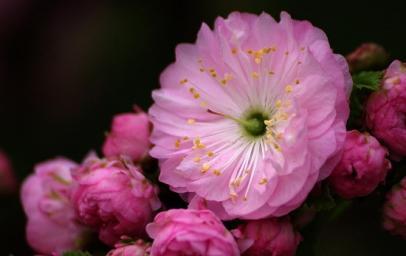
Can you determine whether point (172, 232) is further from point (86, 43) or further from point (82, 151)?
point (86, 43)

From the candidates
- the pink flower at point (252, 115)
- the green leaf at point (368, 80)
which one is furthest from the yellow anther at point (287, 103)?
the green leaf at point (368, 80)

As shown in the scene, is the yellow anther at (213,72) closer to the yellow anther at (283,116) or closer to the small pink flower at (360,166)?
the yellow anther at (283,116)

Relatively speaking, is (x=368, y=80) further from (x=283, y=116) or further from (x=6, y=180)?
(x=6, y=180)

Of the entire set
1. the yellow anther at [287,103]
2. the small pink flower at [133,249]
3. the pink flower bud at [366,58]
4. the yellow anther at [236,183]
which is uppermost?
the yellow anther at [287,103]

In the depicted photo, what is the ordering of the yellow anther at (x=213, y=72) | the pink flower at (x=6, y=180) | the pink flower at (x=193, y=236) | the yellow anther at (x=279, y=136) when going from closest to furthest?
the pink flower at (x=193, y=236) < the yellow anther at (x=279, y=136) < the yellow anther at (x=213, y=72) < the pink flower at (x=6, y=180)

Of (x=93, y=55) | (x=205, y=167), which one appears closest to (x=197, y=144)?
(x=205, y=167)

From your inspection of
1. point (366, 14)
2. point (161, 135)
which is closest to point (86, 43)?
point (366, 14)

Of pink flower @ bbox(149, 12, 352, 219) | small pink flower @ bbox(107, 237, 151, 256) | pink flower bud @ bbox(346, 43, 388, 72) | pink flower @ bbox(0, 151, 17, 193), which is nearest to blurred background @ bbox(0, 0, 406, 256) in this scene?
pink flower @ bbox(0, 151, 17, 193)
